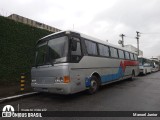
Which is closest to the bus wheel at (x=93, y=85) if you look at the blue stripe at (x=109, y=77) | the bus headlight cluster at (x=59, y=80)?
the blue stripe at (x=109, y=77)

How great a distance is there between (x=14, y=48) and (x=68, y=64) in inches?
233

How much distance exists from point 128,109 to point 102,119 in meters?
1.39

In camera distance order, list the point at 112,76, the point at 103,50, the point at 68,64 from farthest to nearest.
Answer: the point at 112,76 < the point at 103,50 < the point at 68,64

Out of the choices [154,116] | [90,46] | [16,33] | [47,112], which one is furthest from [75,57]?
[16,33]

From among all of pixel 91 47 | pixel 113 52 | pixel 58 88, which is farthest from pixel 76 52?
pixel 113 52

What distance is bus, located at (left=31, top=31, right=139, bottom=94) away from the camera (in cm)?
682

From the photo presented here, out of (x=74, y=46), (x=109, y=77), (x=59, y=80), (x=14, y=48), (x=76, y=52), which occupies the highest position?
(x=14, y=48)

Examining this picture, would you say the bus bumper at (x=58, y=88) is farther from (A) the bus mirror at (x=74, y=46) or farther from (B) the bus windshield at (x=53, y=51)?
(A) the bus mirror at (x=74, y=46)

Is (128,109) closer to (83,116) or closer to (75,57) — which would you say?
(83,116)

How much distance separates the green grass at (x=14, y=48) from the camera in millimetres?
10453

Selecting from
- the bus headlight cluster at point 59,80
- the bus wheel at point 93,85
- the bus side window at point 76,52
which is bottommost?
the bus wheel at point 93,85

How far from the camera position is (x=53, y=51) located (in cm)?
723

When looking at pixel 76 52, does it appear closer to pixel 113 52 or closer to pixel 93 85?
pixel 93 85

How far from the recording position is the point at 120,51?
516 inches
